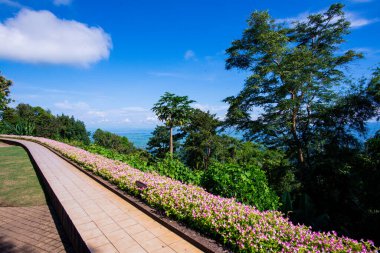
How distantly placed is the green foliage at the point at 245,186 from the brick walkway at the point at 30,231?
3552 millimetres

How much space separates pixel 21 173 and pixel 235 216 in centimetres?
1094

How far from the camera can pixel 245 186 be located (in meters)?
5.24

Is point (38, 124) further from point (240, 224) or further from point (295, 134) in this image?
point (240, 224)

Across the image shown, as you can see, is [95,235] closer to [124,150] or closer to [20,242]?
[20,242]

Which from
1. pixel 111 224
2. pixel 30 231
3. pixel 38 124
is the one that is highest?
pixel 38 124

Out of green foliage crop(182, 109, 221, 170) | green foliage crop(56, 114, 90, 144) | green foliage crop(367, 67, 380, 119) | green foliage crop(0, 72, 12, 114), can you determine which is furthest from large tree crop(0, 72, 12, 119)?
green foliage crop(367, 67, 380, 119)

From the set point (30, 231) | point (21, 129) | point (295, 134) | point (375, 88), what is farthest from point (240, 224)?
point (21, 129)

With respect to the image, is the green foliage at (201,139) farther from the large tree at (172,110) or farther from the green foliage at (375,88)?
the green foliage at (375,88)

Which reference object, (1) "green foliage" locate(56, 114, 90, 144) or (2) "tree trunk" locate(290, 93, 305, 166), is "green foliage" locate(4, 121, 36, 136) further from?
(2) "tree trunk" locate(290, 93, 305, 166)

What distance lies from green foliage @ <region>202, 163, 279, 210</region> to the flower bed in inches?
27.6

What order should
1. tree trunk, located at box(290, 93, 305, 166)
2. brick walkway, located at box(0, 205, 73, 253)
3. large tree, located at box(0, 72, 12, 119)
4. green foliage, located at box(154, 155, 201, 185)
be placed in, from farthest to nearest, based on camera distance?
large tree, located at box(0, 72, 12, 119) < tree trunk, located at box(290, 93, 305, 166) < green foliage, located at box(154, 155, 201, 185) < brick walkway, located at box(0, 205, 73, 253)

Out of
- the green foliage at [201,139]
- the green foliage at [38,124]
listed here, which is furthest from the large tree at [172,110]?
the green foliage at [38,124]

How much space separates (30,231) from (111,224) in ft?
6.38

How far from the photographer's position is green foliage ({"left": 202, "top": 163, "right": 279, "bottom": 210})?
5230mm
